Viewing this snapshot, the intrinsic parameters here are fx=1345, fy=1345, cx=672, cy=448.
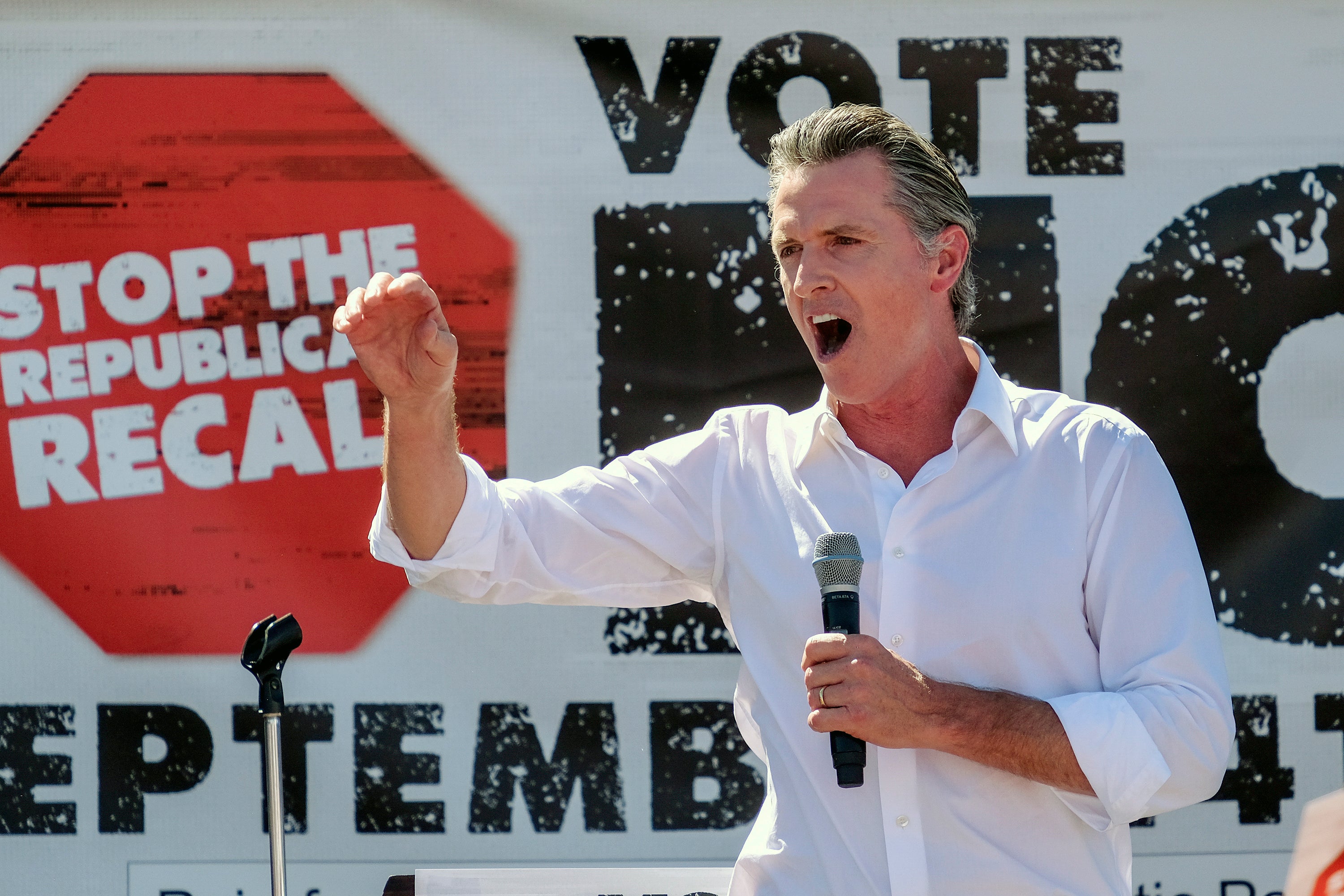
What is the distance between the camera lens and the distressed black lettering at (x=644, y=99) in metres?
2.86

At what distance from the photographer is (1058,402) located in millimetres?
1915

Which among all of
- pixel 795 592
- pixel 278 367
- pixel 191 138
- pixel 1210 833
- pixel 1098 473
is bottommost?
pixel 1210 833

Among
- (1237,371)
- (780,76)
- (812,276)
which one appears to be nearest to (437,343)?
(812,276)

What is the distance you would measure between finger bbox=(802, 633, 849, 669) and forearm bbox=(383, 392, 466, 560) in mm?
507

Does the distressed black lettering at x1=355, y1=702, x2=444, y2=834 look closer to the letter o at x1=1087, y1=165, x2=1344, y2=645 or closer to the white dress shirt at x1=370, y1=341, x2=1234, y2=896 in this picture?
the white dress shirt at x1=370, y1=341, x2=1234, y2=896

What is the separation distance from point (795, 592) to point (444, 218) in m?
1.39

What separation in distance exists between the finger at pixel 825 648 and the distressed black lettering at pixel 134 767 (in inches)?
65.8

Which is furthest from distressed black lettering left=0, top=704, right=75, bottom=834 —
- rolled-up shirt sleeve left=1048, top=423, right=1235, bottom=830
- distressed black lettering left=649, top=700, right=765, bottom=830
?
rolled-up shirt sleeve left=1048, top=423, right=1235, bottom=830

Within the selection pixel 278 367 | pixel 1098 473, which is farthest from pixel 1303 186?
pixel 278 367

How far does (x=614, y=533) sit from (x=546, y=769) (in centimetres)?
100

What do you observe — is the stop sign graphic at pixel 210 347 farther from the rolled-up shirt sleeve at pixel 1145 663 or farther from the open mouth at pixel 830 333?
the rolled-up shirt sleeve at pixel 1145 663

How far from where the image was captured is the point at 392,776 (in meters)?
Result: 2.79

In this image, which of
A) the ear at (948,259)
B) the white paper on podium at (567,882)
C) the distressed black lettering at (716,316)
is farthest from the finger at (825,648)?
the distressed black lettering at (716,316)

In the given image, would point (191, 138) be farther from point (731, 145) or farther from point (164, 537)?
point (731, 145)
